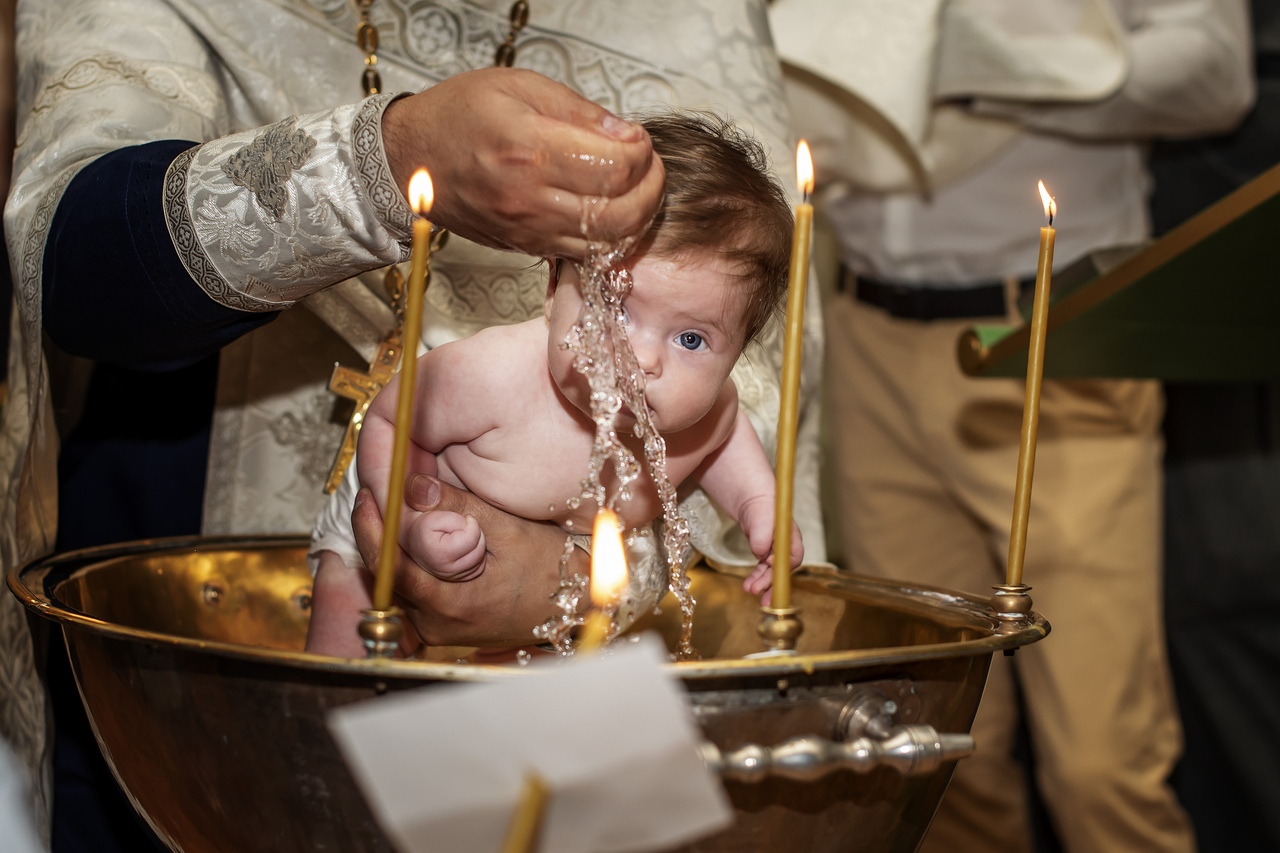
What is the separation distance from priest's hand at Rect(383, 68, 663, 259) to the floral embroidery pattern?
92 mm

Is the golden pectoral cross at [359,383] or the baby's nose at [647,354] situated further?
the golden pectoral cross at [359,383]

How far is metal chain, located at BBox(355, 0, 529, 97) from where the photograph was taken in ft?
2.53

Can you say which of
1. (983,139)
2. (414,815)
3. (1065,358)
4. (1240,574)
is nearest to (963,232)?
(983,139)

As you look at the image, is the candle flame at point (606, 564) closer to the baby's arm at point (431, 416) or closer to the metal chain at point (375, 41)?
the baby's arm at point (431, 416)

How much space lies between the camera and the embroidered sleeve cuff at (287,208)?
1.78ft

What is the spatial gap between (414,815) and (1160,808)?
1.39m

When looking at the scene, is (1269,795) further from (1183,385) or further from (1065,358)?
(1065,358)

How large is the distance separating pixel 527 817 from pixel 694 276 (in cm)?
32

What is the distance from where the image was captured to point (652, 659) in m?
0.28

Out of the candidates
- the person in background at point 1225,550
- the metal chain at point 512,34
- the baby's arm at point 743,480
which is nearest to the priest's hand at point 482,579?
the baby's arm at point 743,480

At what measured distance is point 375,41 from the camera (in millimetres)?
779

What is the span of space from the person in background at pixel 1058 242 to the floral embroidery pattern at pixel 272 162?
916mm

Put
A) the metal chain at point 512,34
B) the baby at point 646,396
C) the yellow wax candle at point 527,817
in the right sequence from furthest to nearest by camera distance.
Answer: the metal chain at point 512,34, the baby at point 646,396, the yellow wax candle at point 527,817

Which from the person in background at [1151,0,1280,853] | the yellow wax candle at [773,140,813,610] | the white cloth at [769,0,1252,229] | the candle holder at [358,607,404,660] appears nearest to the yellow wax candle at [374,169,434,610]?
the candle holder at [358,607,404,660]
